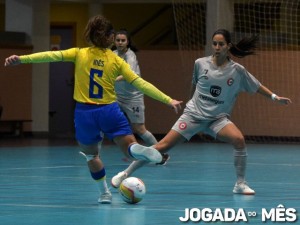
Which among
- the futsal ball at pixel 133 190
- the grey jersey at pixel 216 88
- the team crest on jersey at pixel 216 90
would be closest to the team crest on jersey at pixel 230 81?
the grey jersey at pixel 216 88

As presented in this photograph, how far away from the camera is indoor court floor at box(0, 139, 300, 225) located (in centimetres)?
911

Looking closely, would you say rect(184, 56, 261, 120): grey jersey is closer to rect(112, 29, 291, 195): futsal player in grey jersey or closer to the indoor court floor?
rect(112, 29, 291, 195): futsal player in grey jersey

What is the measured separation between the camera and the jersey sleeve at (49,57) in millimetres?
9891

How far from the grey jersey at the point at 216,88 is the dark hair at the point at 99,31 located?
196 cm

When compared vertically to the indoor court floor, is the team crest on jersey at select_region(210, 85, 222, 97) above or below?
above

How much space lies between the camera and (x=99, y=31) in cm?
1005

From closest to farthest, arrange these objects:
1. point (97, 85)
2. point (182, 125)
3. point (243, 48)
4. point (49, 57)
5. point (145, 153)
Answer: point (145, 153) < point (49, 57) < point (97, 85) < point (182, 125) < point (243, 48)

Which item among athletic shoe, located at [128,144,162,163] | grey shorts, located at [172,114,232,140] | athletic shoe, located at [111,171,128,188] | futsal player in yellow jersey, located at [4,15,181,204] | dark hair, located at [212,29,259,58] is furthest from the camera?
dark hair, located at [212,29,259,58]

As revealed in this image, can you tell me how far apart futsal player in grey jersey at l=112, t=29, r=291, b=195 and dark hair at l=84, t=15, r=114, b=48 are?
5.95 feet

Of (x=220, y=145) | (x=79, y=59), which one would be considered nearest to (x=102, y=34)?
(x=79, y=59)

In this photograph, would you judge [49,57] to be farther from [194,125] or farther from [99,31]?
[194,125]

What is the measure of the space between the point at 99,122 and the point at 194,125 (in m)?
1.92

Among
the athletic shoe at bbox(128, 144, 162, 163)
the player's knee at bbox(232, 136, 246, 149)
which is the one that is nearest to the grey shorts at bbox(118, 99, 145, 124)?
the player's knee at bbox(232, 136, 246, 149)

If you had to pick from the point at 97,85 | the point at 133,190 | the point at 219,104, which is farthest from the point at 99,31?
the point at 219,104
